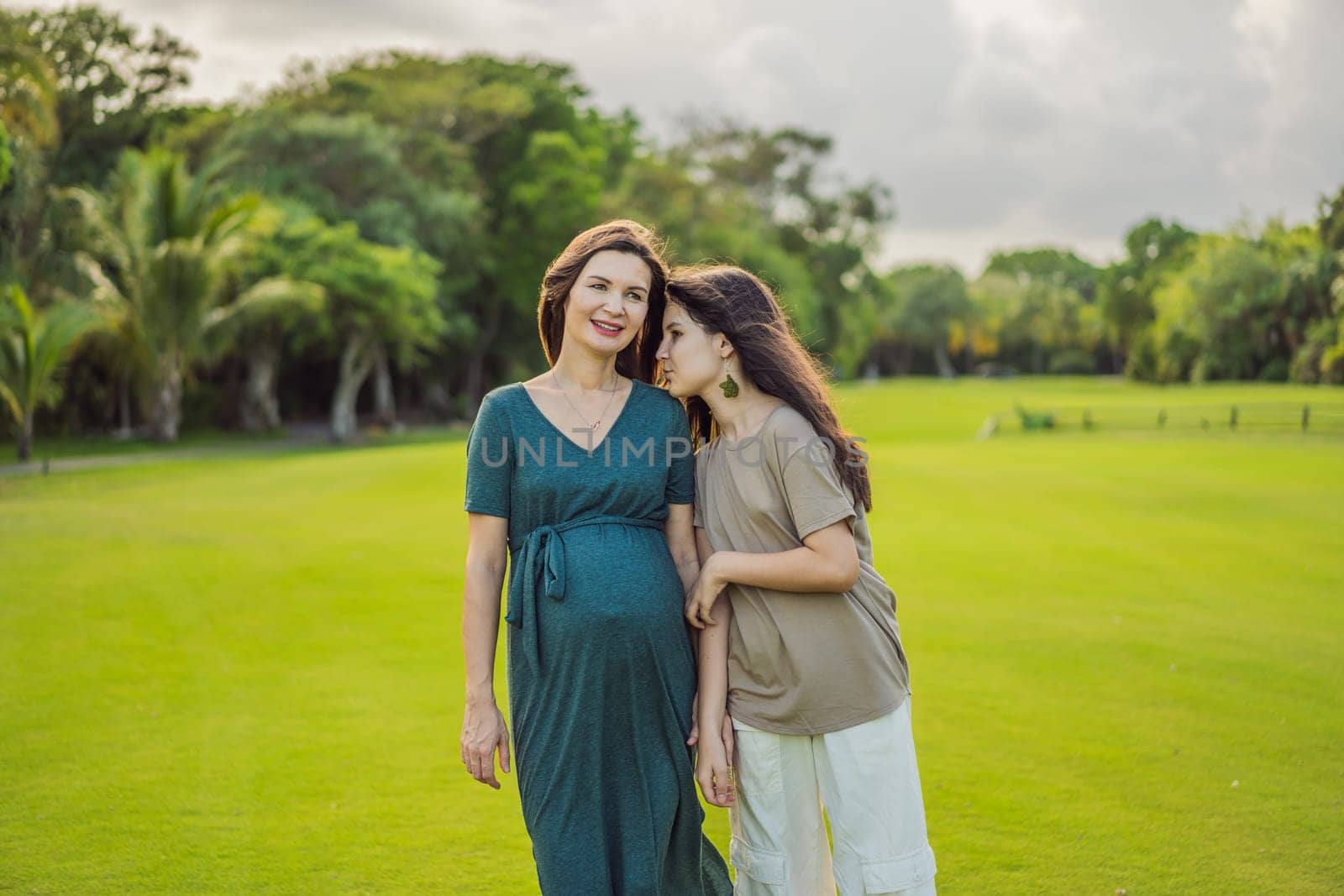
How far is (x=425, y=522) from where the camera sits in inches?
418

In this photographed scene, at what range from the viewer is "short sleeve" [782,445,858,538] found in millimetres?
2262

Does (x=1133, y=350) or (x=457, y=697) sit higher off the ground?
(x=1133, y=350)

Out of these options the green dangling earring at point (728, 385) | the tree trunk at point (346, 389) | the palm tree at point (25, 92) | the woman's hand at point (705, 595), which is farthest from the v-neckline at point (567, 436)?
the tree trunk at point (346, 389)

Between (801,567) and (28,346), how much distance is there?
17.1 meters

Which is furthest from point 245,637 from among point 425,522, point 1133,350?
point 1133,350

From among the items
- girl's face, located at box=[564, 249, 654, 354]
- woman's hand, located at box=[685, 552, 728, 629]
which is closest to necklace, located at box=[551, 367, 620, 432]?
girl's face, located at box=[564, 249, 654, 354]

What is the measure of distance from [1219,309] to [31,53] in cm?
4078

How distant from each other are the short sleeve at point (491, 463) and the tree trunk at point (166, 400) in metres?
20.6

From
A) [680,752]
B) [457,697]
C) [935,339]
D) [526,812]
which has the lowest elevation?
[457,697]

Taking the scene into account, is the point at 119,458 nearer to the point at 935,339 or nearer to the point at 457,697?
the point at 457,697

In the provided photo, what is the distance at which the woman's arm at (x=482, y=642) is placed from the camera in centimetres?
239

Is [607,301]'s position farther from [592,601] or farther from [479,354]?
[479,354]

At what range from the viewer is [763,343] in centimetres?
239

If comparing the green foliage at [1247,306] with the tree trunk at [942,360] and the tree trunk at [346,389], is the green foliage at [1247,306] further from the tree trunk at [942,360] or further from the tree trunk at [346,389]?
the tree trunk at [346,389]
